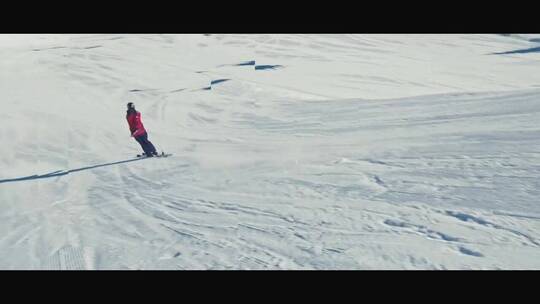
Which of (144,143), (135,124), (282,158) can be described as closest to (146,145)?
(144,143)

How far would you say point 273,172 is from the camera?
28.2ft

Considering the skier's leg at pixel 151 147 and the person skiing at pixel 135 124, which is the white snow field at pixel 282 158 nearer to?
the skier's leg at pixel 151 147

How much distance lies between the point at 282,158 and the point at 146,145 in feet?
7.84

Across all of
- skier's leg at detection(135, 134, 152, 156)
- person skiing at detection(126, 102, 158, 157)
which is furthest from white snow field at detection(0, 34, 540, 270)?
person skiing at detection(126, 102, 158, 157)

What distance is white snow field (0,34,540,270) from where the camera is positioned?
603cm

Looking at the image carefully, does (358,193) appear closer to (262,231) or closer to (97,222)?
(262,231)

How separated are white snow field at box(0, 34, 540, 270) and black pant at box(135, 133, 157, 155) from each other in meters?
0.29

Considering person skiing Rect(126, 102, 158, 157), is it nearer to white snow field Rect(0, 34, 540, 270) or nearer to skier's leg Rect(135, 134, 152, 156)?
skier's leg Rect(135, 134, 152, 156)

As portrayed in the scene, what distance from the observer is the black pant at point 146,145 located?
9.80 m

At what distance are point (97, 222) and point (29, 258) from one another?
1.11 m

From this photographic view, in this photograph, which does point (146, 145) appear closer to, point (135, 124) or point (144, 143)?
point (144, 143)

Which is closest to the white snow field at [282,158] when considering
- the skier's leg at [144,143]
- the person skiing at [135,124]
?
the skier's leg at [144,143]

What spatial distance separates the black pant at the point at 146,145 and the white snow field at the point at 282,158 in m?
0.29

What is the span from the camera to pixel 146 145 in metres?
9.90
